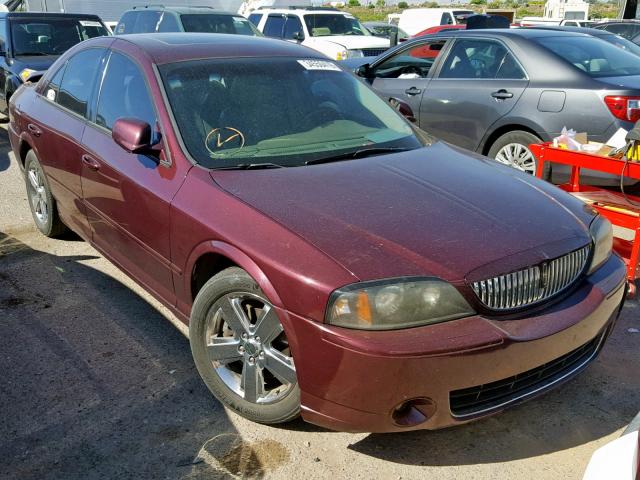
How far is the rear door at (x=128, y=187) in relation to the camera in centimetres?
341

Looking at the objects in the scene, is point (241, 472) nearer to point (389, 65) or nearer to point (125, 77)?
point (125, 77)

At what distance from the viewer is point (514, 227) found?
2936 mm

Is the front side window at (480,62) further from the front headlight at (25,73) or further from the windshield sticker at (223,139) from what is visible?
the front headlight at (25,73)

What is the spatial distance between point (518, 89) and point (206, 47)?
355 centimetres

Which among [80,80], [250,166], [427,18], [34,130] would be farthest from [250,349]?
[427,18]

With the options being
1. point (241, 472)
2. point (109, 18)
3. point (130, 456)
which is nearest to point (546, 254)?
point (241, 472)

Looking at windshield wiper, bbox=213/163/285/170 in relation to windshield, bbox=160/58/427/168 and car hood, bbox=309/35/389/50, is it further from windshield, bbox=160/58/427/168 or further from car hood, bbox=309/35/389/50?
car hood, bbox=309/35/389/50

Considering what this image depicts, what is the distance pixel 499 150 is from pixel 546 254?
13.1ft

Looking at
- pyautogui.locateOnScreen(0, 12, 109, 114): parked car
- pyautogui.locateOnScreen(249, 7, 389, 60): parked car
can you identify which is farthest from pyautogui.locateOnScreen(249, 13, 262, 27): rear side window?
pyautogui.locateOnScreen(0, 12, 109, 114): parked car

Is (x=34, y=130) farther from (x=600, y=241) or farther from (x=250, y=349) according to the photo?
(x=600, y=241)

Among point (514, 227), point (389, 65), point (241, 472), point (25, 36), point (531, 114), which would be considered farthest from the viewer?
point (25, 36)

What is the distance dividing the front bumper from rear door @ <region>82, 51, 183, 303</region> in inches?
44.1

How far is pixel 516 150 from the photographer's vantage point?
6453 mm

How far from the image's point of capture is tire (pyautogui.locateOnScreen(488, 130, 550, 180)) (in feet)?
20.7
